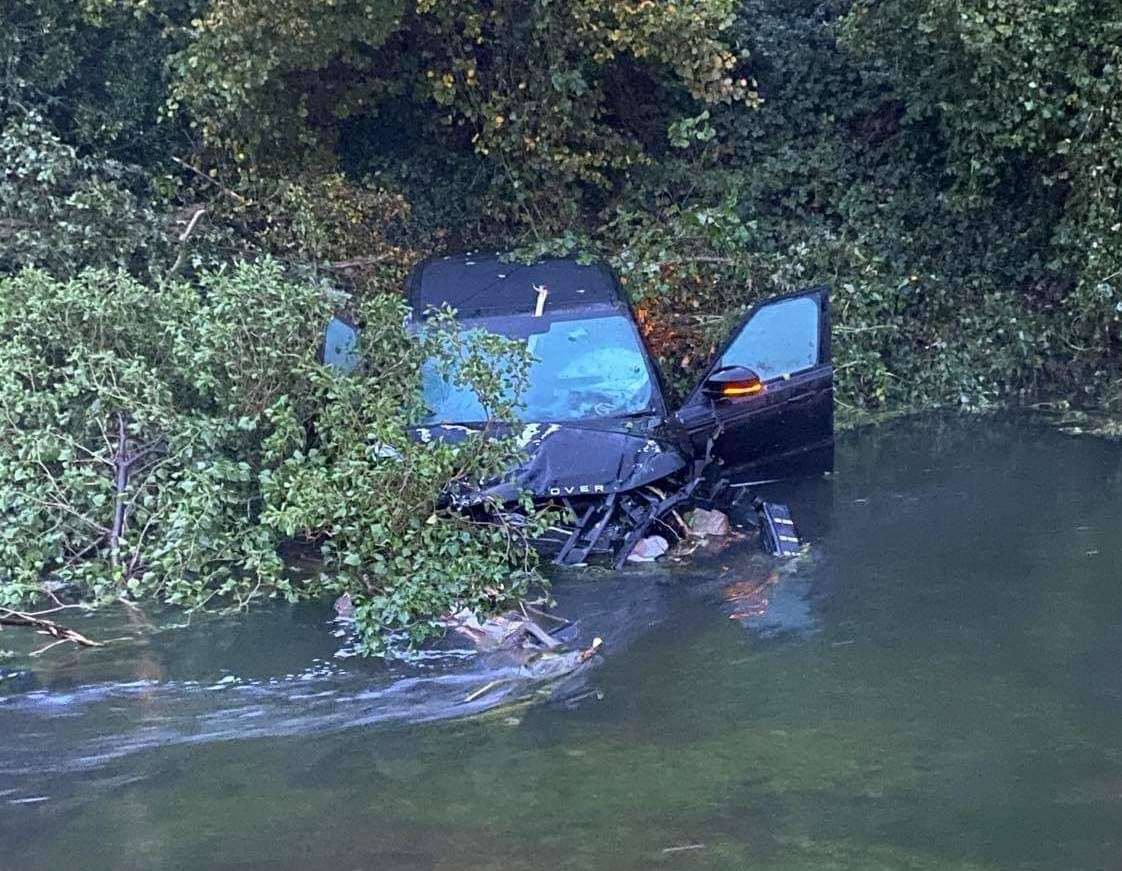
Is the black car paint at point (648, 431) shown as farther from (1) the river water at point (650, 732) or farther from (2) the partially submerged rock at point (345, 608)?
(2) the partially submerged rock at point (345, 608)

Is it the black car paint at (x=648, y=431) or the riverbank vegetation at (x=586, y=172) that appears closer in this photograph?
the black car paint at (x=648, y=431)

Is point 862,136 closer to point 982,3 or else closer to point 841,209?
point 841,209

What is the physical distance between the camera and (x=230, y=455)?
7.38 metres

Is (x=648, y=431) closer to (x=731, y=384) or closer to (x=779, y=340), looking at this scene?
(x=731, y=384)

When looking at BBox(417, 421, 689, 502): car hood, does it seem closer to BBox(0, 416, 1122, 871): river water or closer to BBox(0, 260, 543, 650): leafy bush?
BBox(0, 260, 543, 650): leafy bush

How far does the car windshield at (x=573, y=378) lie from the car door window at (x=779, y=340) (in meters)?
0.61

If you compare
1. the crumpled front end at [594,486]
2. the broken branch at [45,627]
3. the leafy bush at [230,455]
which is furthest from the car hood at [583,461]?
the broken branch at [45,627]

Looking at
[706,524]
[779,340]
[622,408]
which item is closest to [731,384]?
[779,340]

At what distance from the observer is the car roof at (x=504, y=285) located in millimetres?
8102

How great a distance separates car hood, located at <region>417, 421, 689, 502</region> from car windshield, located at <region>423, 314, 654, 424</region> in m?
0.28

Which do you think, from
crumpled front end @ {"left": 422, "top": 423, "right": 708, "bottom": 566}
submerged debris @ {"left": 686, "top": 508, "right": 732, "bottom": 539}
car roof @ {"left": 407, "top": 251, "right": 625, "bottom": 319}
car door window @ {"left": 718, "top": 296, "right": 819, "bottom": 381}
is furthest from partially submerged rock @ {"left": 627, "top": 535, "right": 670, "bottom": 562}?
car roof @ {"left": 407, "top": 251, "right": 625, "bottom": 319}

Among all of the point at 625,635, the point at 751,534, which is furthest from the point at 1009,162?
the point at 625,635

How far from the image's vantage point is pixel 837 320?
11289 mm

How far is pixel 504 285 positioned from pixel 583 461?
1894 mm
